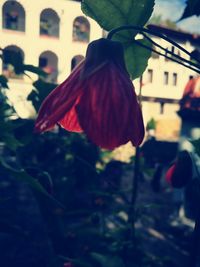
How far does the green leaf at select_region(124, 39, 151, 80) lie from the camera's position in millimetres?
690

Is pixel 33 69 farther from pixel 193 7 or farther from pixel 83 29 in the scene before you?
pixel 83 29

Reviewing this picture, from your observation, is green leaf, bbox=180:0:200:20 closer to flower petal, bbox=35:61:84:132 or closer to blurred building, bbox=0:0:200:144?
flower petal, bbox=35:61:84:132

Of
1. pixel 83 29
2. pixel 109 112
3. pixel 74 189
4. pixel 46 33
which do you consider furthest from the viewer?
pixel 46 33

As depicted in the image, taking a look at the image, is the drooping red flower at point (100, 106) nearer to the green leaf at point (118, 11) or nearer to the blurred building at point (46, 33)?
the green leaf at point (118, 11)

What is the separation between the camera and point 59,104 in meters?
0.51

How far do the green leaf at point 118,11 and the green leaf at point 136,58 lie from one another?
88 mm

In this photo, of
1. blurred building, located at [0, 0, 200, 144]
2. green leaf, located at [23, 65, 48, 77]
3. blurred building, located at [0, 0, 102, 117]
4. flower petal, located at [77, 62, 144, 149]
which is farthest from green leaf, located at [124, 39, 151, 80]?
blurred building, located at [0, 0, 102, 117]

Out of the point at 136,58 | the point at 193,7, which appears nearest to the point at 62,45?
the point at 136,58

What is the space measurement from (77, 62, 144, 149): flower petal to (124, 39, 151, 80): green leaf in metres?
0.19

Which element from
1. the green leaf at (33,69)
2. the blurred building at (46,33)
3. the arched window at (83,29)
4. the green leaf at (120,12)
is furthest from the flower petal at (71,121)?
the arched window at (83,29)

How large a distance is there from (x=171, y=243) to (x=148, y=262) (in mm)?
2493

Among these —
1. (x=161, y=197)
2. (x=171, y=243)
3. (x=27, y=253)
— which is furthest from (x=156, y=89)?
(x=27, y=253)

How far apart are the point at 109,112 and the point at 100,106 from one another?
16 mm

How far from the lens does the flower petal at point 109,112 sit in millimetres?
485
